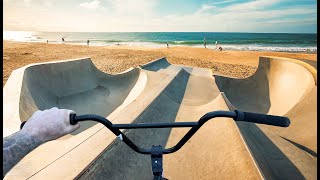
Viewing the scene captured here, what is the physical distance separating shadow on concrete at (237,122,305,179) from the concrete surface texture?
0.02 m

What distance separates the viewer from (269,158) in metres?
4.30

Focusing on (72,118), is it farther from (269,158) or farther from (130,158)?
(269,158)

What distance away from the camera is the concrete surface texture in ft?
10.9

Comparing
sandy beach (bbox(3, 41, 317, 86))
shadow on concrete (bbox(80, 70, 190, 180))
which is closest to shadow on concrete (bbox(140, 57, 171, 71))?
sandy beach (bbox(3, 41, 317, 86))

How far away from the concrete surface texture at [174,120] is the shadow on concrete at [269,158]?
0.06 ft

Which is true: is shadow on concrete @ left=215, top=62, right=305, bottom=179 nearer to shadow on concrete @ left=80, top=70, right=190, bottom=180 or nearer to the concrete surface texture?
the concrete surface texture

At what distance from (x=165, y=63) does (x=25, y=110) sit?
31.3 ft

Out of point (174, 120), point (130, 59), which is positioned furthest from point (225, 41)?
point (174, 120)

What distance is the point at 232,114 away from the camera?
166 cm

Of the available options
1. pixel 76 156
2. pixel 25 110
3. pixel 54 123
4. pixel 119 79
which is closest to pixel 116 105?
pixel 119 79

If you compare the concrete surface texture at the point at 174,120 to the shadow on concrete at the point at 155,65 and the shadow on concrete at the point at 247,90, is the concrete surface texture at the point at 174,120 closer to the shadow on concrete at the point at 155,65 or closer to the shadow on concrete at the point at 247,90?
the shadow on concrete at the point at 247,90

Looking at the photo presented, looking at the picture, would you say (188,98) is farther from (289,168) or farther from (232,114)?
(232,114)

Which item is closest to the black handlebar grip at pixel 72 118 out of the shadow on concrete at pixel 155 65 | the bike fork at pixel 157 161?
the bike fork at pixel 157 161

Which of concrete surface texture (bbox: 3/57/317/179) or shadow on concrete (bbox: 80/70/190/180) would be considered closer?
shadow on concrete (bbox: 80/70/190/180)
